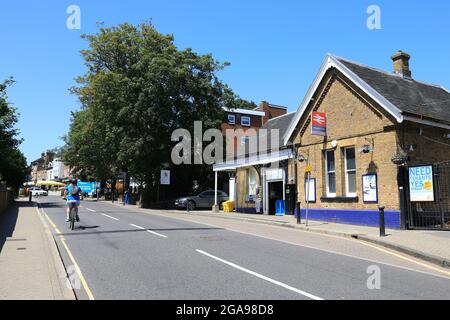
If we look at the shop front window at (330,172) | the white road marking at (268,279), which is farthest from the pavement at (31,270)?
the shop front window at (330,172)

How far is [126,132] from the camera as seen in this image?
35.4m

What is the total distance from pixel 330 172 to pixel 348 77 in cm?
448

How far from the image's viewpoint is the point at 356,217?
1794 cm

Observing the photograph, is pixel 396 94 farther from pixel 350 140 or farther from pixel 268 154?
pixel 268 154

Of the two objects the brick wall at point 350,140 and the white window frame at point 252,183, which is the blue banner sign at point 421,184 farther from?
the white window frame at point 252,183

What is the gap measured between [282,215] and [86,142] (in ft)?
104

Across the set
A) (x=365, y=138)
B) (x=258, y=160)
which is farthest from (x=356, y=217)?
(x=258, y=160)

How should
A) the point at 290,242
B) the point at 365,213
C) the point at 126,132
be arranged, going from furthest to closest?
the point at 126,132 < the point at 365,213 < the point at 290,242

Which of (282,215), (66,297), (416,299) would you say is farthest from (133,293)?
(282,215)

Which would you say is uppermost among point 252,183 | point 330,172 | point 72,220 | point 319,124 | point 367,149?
point 319,124

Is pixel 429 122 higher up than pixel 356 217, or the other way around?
pixel 429 122

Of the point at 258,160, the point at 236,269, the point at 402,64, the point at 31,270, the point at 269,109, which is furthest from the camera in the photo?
the point at 269,109
